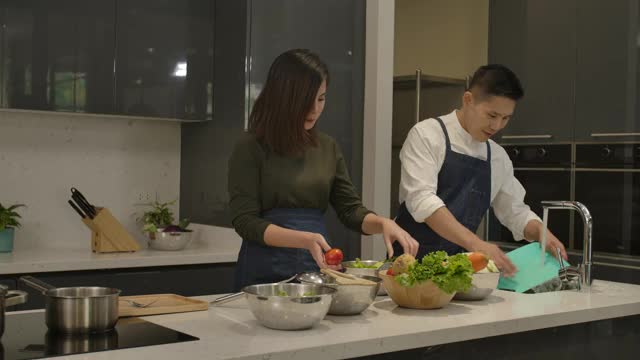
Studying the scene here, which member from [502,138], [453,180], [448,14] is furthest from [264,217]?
[448,14]

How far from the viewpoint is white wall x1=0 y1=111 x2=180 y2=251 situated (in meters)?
4.08

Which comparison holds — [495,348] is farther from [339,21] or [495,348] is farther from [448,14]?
[448,14]

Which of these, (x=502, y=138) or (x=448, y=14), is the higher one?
(x=448, y=14)

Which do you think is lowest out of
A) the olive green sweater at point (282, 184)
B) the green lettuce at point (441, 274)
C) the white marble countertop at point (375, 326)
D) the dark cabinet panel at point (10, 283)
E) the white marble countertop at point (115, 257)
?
the dark cabinet panel at point (10, 283)

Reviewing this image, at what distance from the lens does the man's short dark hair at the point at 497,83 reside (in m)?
2.97

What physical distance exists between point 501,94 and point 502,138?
1.96 m

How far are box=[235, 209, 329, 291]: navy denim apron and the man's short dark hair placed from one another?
79 centimetres

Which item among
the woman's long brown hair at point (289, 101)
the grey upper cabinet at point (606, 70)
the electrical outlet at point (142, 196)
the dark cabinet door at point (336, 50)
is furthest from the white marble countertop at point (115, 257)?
the grey upper cabinet at point (606, 70)

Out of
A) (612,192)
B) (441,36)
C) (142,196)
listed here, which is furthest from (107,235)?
(441,36)

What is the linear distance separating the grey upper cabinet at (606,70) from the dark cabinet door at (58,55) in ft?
8.17

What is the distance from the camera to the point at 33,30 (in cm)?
372

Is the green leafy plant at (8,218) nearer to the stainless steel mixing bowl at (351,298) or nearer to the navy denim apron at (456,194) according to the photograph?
the navy denim apron at (456,194)

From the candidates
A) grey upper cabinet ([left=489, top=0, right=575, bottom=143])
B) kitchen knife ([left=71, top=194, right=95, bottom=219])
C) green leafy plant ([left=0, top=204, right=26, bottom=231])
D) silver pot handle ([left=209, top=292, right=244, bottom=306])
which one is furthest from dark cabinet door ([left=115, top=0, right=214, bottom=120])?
silver pot handle ([left=209, top=292, right=244, bottom=306])

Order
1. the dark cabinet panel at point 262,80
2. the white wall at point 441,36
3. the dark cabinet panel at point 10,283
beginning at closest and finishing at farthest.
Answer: the dark cabinet panel at point 10,283 < the dark cabinet panel at point 262,80 < the white wall at point 441,36
